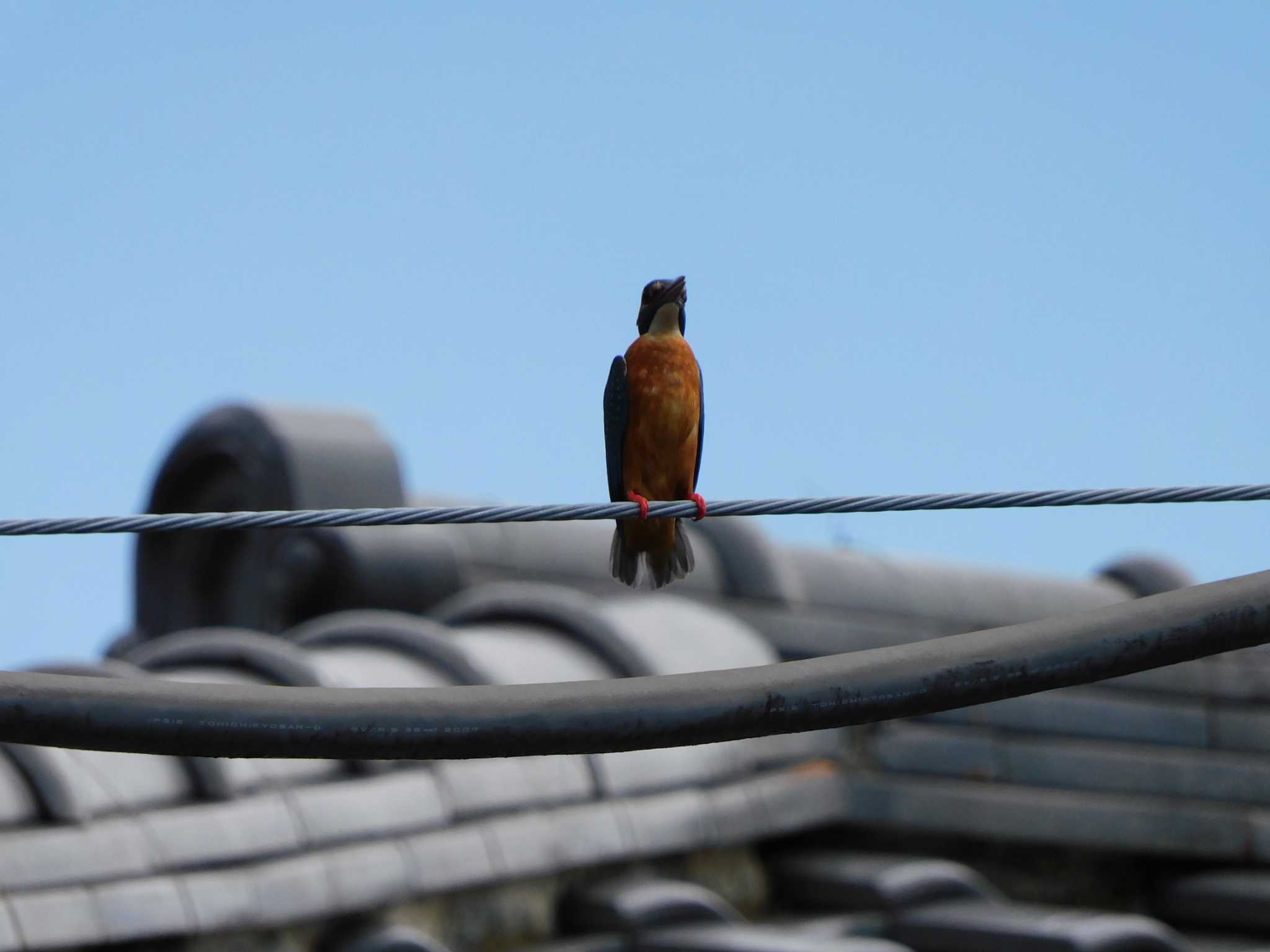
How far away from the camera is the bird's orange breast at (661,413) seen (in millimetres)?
5203

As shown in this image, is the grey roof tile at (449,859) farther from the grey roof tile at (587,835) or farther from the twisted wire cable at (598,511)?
the twisted wire cable at (598,511)

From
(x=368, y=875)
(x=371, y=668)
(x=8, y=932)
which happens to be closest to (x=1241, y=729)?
(x=371, y=668)

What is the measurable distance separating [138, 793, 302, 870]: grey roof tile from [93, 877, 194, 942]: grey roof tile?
5.3 inches

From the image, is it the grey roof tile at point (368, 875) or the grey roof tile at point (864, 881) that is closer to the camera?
the grey roof tile at point (368, 875)

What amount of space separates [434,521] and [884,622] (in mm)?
6561

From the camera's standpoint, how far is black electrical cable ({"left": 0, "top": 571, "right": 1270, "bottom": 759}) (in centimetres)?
234

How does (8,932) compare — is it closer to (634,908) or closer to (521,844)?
(521,844)

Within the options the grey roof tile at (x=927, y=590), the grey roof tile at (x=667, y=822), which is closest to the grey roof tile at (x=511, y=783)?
the grey roof tile at (x=667, y=822)

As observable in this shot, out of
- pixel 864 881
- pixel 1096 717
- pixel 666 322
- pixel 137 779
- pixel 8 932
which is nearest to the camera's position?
pixel 8 932

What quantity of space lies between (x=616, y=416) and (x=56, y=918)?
2245 millimetres

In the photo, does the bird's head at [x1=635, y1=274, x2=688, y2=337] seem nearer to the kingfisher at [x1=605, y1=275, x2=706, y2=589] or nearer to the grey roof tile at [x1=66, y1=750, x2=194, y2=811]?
the kingfisher at [x1=605, y1=275, x2=706, y2=589]

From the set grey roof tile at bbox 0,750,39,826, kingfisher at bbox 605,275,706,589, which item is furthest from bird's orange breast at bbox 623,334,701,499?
grey roof tile at bbox 0,750,39,826

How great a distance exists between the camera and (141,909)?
532cm

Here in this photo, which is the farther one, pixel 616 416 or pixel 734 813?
pixel 734 813
